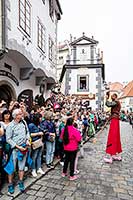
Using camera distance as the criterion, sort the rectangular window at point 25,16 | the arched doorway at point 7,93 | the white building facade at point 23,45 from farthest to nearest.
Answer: the rectangular window at point 25,16
the arched doorway at point 7,93
the white building facade at point 23,45

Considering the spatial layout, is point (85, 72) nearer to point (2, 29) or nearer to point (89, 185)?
point (2, 29)

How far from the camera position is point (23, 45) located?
26.0ft

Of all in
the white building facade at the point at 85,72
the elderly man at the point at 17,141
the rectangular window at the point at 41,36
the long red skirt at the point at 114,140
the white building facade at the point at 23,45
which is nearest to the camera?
the elderly man at the point at 17,141

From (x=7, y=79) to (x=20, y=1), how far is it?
10.2ft

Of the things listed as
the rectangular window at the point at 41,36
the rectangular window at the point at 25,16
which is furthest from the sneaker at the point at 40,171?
the rectangular window at the point at 41,36

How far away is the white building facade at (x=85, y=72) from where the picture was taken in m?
26.6

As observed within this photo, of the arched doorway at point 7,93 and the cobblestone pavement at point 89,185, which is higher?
the arched doorway at point 7,93

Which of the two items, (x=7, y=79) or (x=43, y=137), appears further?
(x=7, y=79)

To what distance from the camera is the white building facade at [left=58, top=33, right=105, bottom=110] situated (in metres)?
26.6

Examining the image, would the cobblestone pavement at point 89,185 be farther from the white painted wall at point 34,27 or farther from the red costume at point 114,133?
the white painted wall at point 34,27

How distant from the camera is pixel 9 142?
4.19m

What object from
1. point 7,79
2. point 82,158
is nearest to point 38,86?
point 7,79

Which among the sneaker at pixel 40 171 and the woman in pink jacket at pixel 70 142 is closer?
the woman in pink jacket at pixel 70 142

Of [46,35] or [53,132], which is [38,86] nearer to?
[46,35]
